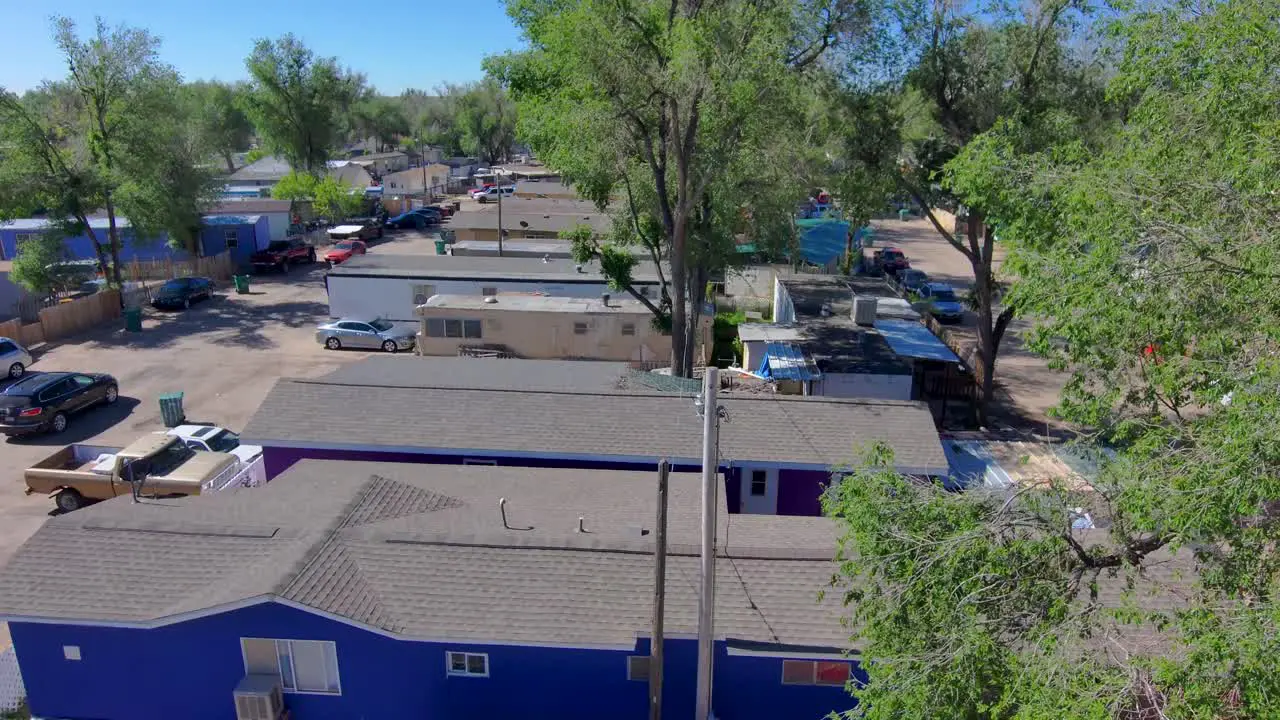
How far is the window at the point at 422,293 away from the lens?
30.7 meters

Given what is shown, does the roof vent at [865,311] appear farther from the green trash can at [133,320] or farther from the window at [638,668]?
the green trash can at [133,320]

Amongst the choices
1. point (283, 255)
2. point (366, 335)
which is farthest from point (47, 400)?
point (283, 255)

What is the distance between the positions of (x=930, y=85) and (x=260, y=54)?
50915mm

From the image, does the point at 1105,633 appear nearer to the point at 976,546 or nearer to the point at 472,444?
the point at 976,546

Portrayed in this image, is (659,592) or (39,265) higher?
(39,265)

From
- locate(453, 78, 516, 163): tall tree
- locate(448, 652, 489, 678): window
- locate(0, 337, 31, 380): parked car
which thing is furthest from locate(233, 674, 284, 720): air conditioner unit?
locate(453, 78, 516, 163): tall tree

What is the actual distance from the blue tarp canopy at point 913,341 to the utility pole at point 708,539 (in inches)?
597

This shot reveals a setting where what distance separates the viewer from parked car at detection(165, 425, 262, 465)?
19.8 meters

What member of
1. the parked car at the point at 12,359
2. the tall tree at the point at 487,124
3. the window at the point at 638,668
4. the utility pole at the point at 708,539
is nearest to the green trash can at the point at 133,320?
the parked car at the point at 12,359

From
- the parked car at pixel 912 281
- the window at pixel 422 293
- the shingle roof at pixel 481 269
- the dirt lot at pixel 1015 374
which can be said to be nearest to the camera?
the dirt lot at pixel 1015 374

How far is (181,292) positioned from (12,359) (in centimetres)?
1036

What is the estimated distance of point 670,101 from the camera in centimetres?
2100

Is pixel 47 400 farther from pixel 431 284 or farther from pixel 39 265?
pixel 39 265

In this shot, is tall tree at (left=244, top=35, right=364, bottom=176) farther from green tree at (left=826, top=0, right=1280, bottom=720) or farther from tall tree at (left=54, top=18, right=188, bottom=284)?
green tree at (left=826, top=0, right=1280, bottom=720)
